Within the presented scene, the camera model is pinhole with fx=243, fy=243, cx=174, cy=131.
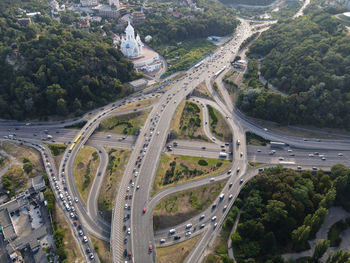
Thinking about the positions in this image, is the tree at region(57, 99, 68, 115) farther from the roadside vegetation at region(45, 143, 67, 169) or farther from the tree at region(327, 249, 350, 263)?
the tree at region(327, 249, 350, 263)

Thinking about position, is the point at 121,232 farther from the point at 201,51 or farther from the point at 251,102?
the point at 201,51

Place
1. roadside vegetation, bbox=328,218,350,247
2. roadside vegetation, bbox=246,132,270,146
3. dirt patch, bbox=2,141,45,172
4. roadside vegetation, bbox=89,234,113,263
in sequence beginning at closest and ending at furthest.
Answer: roadside vegetation, bbox=89,234,113,263, roadside vegetation, bbox=328,218,350,247, dirt patch, bbox=2,141,45,172, roadside vegetation, bbox=246,132,270,146

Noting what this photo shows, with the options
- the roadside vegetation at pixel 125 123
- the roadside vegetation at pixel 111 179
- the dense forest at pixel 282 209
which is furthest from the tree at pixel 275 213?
the roadside vegetation at pixel 125 123

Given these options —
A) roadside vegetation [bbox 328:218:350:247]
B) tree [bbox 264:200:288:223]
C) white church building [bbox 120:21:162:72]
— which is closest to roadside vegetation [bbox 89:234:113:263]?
tree [bbox 264:200:288:223]

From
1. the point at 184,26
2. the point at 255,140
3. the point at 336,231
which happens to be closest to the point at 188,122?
the point at 255,140

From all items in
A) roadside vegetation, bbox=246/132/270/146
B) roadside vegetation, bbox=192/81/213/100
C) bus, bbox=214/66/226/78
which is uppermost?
bus, bbox=214/66/226/78

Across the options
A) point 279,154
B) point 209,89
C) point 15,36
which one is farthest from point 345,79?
point 15,36

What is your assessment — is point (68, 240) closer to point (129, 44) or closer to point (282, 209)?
point (282, 209)
